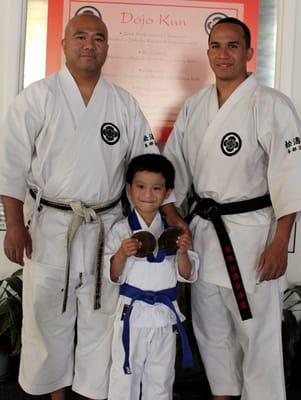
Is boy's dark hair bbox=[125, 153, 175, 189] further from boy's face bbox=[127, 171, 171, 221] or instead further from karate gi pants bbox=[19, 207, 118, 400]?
karate gi pants bbox=[19, 207, 118, 400]

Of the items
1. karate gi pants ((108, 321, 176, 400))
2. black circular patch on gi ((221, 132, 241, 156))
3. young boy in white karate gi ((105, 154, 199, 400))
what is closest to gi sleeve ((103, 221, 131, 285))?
young boy in white karate gi ((105, 154, 199, 400))

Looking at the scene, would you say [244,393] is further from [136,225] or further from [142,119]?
[142,119]

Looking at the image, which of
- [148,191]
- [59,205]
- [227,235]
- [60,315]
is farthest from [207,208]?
[60,315]

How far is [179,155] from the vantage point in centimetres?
230

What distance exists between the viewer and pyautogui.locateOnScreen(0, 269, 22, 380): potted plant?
2.46 metres

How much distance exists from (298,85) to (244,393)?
1786 mm

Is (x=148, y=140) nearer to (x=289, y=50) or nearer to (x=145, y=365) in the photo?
(x=145, y=365)

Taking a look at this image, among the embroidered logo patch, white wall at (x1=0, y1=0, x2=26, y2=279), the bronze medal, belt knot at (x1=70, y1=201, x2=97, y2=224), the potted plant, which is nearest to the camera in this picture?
the bronze medal

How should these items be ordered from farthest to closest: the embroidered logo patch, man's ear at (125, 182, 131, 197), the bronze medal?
the embroidered logo patch < man's ear at (125, 182, 131, 197) < the bronze medal

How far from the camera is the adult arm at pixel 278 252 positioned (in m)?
1.98

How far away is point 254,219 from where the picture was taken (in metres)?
2.05

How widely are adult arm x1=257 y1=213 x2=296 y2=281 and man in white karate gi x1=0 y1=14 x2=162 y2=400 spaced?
0.67 m

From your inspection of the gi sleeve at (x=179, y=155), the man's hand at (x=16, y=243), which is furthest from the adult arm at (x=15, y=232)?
the gi sleeve at (x=179, y=155)

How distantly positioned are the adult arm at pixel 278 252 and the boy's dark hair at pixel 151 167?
51cm
